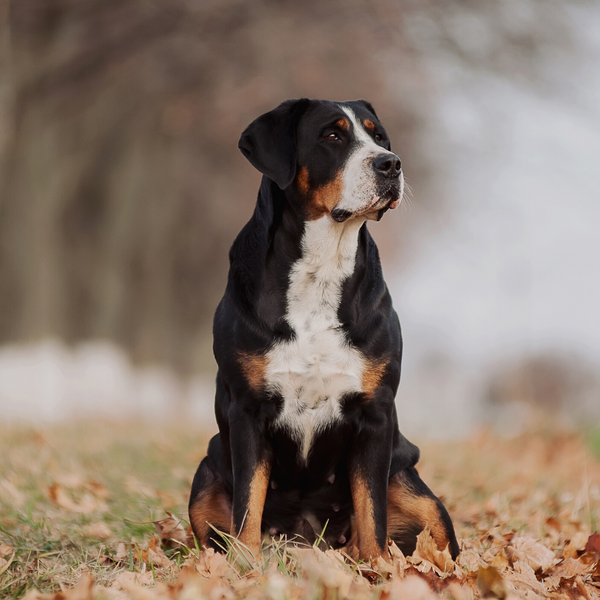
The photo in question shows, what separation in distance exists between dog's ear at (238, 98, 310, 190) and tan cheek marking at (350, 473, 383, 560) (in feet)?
4.14

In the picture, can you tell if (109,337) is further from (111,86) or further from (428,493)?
(428,493)

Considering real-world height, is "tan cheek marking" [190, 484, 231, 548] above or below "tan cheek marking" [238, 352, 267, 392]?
below

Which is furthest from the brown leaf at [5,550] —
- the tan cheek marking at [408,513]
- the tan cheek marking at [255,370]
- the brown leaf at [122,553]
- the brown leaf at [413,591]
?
the brown leaf at [413,591]

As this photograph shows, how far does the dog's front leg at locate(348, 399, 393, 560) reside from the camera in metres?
3.00

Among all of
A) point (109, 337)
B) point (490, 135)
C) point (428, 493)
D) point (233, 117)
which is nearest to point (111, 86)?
point (233, 117)

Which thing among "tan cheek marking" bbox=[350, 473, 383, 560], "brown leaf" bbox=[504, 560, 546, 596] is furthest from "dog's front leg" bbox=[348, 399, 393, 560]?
"brown leaf" bbox=[504, 560, 546, 596]

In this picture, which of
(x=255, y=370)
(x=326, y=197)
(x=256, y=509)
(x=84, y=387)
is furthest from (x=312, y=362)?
(x=84, y=387)

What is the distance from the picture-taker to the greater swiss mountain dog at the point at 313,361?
3.03m

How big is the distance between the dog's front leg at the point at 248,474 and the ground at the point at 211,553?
0.13 metres

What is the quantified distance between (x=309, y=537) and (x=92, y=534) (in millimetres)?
1090

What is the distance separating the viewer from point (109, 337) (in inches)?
470

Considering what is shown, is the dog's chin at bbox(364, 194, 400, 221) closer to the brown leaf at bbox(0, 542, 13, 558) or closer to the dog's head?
the dog's head

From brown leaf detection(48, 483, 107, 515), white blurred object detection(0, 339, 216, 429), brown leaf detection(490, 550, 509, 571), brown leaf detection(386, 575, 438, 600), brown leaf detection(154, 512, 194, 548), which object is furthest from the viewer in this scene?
white blurred object detection(0, 339, 216, 429)

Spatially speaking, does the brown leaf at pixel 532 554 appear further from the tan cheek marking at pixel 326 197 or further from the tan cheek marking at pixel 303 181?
the tan cheek marking at pixel 303 181
